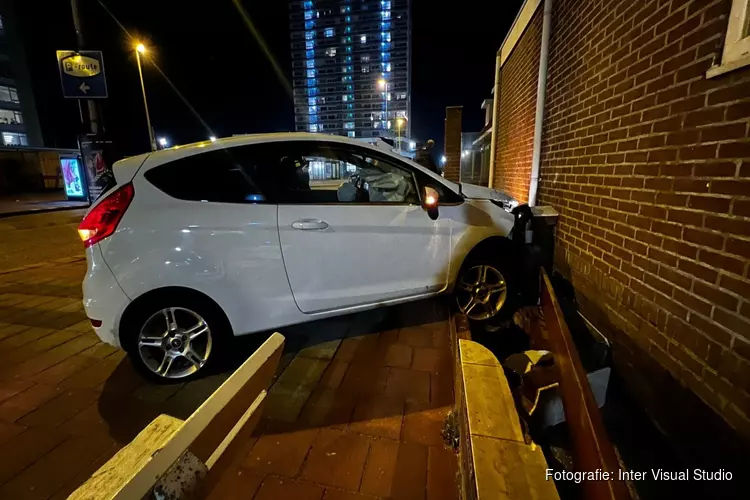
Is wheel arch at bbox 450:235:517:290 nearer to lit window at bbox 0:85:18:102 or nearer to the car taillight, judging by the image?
the car taillight

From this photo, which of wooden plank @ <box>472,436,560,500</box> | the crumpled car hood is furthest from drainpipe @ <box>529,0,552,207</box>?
wooden plank @ <box>472,436,560,500</box>

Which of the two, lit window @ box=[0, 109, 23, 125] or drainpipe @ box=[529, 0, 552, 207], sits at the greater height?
lit window @ box=[0, 109, 23, 125]

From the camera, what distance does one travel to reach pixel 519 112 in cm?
608

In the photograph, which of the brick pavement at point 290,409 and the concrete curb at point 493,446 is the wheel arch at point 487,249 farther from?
the concrete curb at point 493,446

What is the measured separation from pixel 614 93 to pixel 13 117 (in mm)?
54076

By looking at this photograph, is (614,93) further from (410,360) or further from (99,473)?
(99,473)

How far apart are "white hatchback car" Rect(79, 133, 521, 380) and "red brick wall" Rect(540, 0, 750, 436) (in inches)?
41.7

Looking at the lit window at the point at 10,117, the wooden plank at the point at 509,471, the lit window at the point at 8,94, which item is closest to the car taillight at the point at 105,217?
the wooden plank at the point at 509,471

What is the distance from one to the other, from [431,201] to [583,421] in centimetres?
183

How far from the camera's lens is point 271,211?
2.60 m

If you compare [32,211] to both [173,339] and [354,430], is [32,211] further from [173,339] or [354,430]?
[354,430]

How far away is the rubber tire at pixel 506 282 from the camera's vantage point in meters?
3.34

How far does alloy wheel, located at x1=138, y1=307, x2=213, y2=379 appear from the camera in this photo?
249 centimetres

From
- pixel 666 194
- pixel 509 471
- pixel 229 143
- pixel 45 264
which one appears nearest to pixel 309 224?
pixel 229 143
